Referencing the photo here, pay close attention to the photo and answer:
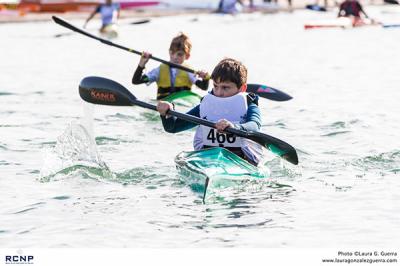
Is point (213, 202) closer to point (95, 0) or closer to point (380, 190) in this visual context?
point (380, 190)

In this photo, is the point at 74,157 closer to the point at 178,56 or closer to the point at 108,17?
the point at 178,56

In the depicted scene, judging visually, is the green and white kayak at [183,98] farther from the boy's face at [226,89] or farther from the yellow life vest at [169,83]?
the boy's face at [226,89]

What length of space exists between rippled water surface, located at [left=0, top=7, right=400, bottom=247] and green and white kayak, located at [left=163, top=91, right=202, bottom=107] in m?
0.48

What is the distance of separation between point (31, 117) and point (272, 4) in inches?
1383

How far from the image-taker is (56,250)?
7.68 m

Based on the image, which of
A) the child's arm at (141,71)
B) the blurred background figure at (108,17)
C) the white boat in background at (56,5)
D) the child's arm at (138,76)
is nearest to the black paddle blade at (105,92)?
the child's arm at (141,71)

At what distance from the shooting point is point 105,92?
34.6 feet

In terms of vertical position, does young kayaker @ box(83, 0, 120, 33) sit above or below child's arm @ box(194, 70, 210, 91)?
below

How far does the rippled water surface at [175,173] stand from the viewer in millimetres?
8312

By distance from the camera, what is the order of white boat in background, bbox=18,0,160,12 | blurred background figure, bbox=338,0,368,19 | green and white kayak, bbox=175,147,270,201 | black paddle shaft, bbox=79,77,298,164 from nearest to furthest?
green and white kayak, bbox=175,147,270,201
black paddle shaft, bbox=79,77,298,164
blurred background figure, bbox=338,0,368,19
white boat in background, bbox=18,0,160,12

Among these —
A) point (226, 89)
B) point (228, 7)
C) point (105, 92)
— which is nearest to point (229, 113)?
point (226, 89)

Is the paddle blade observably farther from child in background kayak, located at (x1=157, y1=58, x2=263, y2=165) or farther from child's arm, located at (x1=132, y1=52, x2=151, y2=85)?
child's arm, located at (x1=132, y1=52, x2=151, y2=85)

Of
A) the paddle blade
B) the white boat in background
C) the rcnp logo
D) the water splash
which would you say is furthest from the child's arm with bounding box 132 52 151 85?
the white boat in background

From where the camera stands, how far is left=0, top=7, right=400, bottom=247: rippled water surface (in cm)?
831
